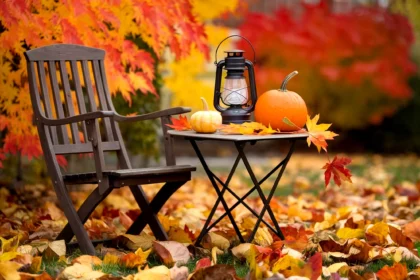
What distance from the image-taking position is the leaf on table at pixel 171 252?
164 inches

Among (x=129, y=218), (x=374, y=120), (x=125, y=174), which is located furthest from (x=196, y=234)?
(x=374, y=120)

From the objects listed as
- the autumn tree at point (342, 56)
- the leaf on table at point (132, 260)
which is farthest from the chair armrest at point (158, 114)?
the autumn tree at point (342, 56)

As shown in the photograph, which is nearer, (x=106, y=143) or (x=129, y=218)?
(x=106, y=143)

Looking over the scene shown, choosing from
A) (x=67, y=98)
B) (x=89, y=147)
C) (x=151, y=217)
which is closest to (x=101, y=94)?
(x=67, y=98)

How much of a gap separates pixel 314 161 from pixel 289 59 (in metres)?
1.51

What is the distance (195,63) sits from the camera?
912cm

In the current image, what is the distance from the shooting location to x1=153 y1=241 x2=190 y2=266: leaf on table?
4.18 meters

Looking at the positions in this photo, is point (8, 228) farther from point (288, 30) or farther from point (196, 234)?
point (288, 30)

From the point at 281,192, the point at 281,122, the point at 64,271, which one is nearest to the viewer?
the point at 64,271

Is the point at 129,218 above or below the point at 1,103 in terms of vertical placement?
below

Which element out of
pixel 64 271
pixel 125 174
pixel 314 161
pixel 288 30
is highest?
pixel 288 30

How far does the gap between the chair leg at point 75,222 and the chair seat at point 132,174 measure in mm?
80

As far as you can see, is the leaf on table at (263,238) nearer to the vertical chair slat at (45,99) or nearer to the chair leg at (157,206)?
the chair leg at (157,206)

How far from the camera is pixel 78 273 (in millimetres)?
3768
